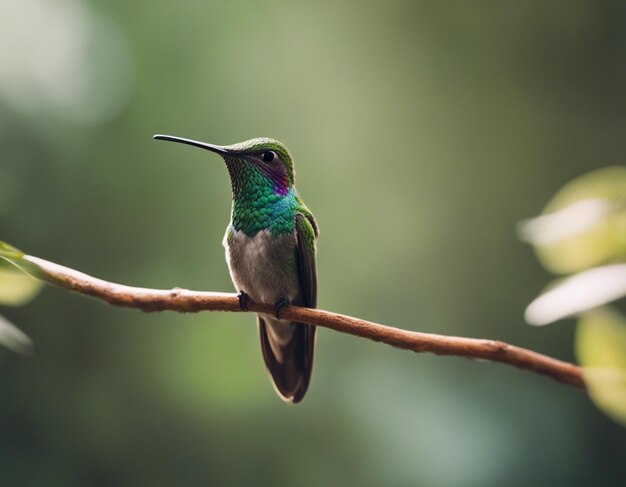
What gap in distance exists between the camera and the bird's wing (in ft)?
4.70

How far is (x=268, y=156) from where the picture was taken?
132cm

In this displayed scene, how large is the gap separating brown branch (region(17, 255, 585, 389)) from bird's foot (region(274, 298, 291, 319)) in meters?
0.12

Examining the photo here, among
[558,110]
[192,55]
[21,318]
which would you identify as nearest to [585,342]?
[21,318]

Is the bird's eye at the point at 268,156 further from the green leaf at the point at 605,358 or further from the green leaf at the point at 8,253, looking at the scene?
the green leaf at the point at 605,358

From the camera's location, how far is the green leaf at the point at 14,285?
58cm

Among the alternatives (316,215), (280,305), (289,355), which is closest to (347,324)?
(280,305)

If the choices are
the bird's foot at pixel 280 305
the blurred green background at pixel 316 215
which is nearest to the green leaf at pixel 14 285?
the bird's foot at pixel 280 305

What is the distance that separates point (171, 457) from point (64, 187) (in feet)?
4.35

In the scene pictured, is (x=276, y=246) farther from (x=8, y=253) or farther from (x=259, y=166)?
(x=8, y=253)

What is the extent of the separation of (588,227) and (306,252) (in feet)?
3.12

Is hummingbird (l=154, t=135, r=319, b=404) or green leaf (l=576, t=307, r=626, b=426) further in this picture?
hummingbird (l=154, t=135, r=319, b=404)

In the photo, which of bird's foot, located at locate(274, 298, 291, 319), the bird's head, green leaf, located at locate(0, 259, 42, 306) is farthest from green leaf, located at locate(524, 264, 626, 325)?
the bird's head

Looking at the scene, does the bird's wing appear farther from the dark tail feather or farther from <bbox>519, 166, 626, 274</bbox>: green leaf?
<bbox>519, 166, 626, 274</bbox>: green leaf

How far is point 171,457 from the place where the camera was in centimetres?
305
